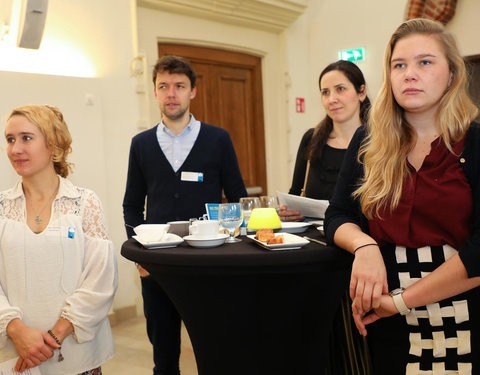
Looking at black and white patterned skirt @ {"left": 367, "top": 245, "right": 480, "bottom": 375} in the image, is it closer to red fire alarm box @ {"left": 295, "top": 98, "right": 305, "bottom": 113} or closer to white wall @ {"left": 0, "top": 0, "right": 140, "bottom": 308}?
white wall @ {"left": 0, "top": 0, "right": 140, "bottom": 308}

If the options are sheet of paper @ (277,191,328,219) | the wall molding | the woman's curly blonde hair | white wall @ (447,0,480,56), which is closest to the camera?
the woman's curly blonde hair

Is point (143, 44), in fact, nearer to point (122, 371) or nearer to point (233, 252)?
point (122, 371)

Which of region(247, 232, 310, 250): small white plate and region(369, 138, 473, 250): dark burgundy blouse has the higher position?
region(369, 138, 473, 250): dark burgundy blouse

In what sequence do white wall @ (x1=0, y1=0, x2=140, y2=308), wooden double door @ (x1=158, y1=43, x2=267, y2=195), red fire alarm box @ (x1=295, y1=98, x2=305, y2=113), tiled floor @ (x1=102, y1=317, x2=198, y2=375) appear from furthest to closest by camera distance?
red fire alarm box @ (x1=295, y1=98, x2=305, y2=113), wooden double door @ (x1=158, y1=43, x2=267, y2=195), white wall @ (x1=0, y1=0, x2=140, y2=308), tiled floor @ (x1=102, y1=317, x2=198, y2=375)

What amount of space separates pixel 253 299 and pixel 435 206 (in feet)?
2.01

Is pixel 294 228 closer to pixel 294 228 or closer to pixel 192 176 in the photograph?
pixel 294 228

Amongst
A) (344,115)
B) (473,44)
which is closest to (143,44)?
(344,115)

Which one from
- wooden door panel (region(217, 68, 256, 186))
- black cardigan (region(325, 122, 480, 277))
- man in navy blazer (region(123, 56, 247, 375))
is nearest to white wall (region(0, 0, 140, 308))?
wooden door panel (region(217, 68, 256, 186))

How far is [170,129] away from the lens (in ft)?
7.77

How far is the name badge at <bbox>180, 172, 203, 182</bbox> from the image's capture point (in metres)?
2.29

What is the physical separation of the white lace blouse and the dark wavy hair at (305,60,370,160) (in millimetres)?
1192

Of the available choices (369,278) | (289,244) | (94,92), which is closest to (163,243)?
(289,244)

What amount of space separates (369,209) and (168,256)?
0.59 meters

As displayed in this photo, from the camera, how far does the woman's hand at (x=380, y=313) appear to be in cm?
116
